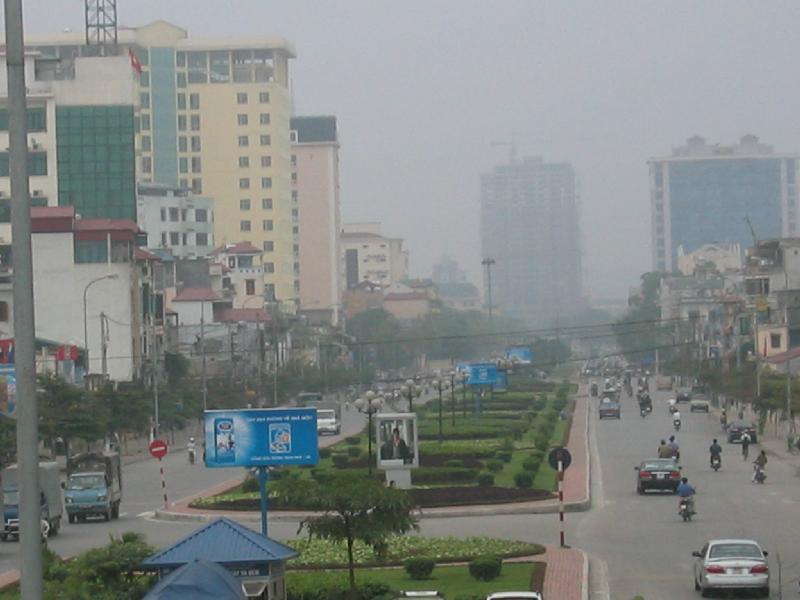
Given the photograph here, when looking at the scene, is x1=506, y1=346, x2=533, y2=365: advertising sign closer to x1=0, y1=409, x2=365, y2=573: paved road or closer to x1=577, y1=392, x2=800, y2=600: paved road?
x1=0, y1=409, x2=365, y2=573: paved road

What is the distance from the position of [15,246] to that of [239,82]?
166536 mm

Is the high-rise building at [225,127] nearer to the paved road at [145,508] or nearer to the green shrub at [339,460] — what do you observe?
the paved road at [145,508]

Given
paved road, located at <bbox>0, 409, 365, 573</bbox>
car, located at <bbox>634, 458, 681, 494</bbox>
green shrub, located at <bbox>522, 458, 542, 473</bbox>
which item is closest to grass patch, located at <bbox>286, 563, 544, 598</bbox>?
paved road, located at <bbox>0, 409, 365, 573</bbox>

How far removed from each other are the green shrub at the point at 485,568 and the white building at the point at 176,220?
4325 inches

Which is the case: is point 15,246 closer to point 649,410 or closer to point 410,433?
point 410,433

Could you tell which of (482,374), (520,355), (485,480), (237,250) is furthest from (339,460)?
(520,355)

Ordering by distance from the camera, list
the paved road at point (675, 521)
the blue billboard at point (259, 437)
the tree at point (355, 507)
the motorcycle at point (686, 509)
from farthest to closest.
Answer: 1. the motorcycle at point (686, 509)
2. the blue billboard at point (259, 437)
3. the paved road at point (675, 521)
4. the tree at point (355, 507)

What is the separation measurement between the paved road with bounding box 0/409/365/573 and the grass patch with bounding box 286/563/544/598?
6.93 meters

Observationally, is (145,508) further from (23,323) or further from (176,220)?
(176,220)

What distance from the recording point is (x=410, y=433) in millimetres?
46406

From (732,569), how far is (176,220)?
11788 centimetres

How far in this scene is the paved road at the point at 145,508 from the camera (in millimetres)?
36562

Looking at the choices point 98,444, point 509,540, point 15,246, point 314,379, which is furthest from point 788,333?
point 15,246

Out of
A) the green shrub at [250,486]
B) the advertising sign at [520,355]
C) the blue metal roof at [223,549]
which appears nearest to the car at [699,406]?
the advertising sign at [520,355]
